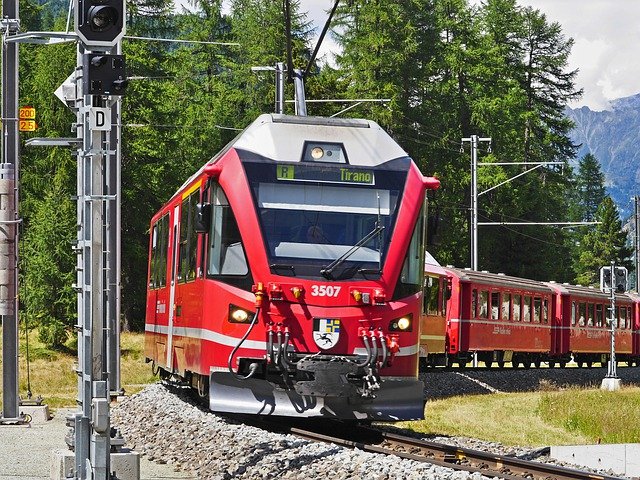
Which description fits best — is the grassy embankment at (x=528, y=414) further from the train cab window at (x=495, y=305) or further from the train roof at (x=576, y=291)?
the train roof at (x=576, y=291)

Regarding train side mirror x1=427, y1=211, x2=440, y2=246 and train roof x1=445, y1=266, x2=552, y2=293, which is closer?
train side mirror x1=427, y1=211, x2=440, y2=246

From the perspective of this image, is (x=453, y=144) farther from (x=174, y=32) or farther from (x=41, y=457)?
(x=41, y=457)

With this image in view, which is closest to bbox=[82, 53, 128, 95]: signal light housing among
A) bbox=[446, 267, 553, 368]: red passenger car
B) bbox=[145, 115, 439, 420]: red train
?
bbox=[145, 115, 439, 420]: red train

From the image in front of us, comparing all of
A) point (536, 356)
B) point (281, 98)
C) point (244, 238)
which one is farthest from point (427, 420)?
point (536, 356)

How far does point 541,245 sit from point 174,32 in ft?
76.4

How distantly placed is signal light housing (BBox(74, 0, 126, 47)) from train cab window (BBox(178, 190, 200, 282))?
22.6 feet

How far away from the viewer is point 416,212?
53.0 feet

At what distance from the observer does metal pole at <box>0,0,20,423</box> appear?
19.2m

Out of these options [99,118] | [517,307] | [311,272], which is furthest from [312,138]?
[517,307]

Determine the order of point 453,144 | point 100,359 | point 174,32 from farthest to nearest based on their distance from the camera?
point 453,144 → point 174,32 → point 100,359

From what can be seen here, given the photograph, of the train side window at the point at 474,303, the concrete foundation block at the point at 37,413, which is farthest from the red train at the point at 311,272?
the train side window at the point at 474,303

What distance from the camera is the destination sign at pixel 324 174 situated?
52.4 feet

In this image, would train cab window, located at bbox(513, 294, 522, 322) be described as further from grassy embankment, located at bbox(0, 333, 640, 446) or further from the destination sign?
the destination sign

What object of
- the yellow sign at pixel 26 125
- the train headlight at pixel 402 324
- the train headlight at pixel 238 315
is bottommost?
the train headlight at pixel 402 324
